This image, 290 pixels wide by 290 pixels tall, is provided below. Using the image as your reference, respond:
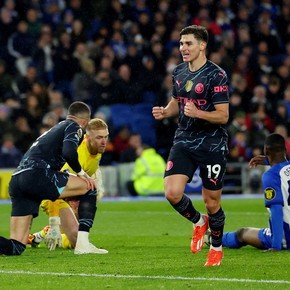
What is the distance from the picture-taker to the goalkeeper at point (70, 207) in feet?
37.7

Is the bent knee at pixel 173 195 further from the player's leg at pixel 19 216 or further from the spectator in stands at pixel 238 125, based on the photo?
the spectator in stands at pixel 238 125

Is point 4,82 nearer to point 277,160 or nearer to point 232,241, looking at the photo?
point 232,241

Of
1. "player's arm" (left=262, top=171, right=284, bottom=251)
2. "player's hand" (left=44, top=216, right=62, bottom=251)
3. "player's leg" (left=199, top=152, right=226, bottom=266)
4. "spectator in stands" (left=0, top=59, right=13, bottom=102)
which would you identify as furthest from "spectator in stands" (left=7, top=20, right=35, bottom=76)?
"player's leg" (left=199, top=152, right=226, bottom=266)

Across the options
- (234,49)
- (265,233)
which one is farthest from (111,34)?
(265,233)

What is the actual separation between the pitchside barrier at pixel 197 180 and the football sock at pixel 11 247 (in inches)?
422

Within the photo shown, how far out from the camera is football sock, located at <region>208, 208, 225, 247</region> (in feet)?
31.7

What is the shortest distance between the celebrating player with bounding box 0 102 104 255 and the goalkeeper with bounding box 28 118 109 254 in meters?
0.52

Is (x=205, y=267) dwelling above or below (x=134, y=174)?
above

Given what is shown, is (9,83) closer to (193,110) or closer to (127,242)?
(127,242)

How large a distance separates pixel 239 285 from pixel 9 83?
14.9 m

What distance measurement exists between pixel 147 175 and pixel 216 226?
12.1 meters

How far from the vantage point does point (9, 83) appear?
2236 centimetres

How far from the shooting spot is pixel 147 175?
2175 cm

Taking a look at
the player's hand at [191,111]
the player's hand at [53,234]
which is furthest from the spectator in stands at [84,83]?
the player's hand at [191,111]
